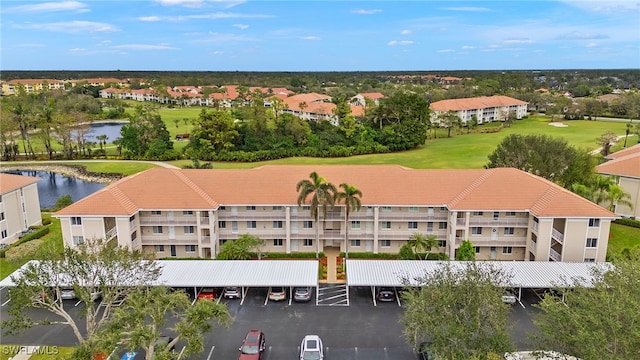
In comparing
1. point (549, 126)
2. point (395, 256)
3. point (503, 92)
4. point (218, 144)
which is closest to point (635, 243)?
point (395, 256)

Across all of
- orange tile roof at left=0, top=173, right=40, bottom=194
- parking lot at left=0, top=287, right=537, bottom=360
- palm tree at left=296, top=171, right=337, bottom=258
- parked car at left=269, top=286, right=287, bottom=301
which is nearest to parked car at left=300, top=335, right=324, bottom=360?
parking lot at left=0, top=287, right=537, bottom=360

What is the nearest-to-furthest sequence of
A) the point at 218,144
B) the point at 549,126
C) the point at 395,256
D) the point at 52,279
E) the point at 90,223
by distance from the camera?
the point at 52,279
the point at 90,223
the point at 395,256
the point at 218,144
the point at 549,126

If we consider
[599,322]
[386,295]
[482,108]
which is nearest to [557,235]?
[386,295]

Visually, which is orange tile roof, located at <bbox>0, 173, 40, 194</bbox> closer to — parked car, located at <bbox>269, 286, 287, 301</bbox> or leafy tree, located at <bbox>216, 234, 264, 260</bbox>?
leafy tree, located at <bbox>216, 234, 264, 260</bbox>

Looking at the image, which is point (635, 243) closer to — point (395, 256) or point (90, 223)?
point (395, 256)

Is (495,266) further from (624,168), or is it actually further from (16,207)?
(16,207)

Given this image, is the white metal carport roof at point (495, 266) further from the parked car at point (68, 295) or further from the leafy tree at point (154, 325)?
the parked car at point (68, 295)
